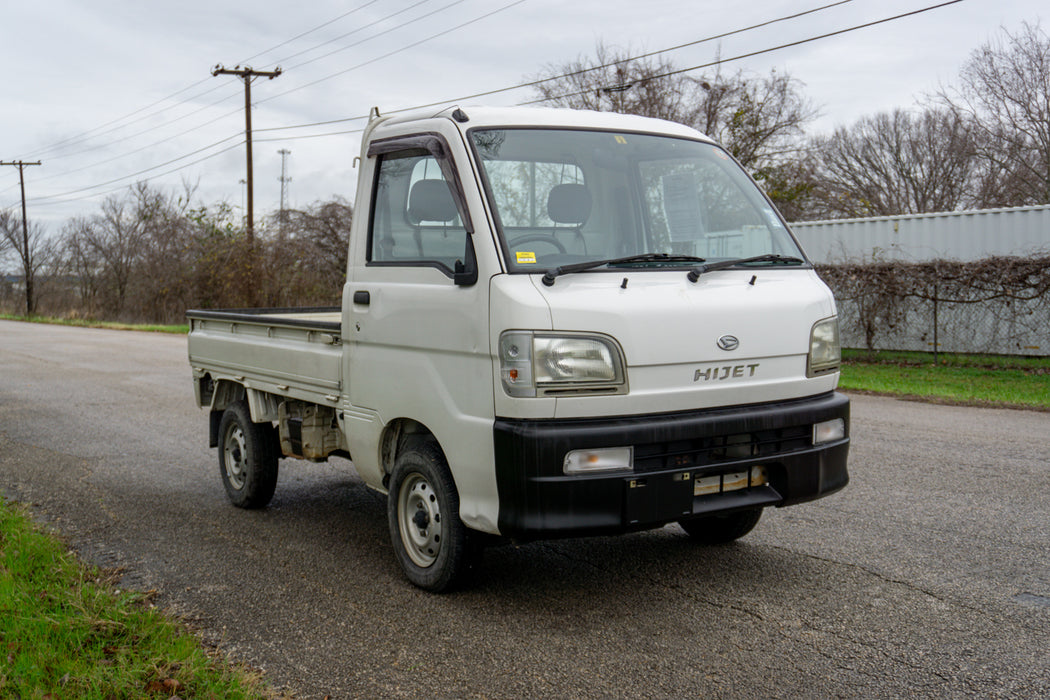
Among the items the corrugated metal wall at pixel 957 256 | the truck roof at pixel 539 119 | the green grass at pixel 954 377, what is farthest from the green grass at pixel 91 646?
the corrugated metal wall at pixel 957 256

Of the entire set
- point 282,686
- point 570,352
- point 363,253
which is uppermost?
point 363,253

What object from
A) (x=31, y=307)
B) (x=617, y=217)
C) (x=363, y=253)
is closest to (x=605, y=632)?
(x=617, y=217)

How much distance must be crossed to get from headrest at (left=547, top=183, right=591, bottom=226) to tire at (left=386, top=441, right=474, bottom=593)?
1.25 m

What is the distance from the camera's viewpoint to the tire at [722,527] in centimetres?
526

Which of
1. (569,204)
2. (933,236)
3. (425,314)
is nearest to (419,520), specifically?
(425,314)

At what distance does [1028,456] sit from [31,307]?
61.0 metres

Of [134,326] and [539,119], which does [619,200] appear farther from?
[134,326]

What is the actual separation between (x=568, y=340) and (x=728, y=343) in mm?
776

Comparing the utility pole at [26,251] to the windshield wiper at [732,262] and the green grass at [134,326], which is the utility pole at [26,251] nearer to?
the green grass at [134,326]

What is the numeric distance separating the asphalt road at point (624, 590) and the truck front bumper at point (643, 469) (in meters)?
0.51

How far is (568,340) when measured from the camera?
3.95 metres

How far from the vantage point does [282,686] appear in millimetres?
3588

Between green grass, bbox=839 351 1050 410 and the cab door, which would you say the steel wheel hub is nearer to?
the cab door

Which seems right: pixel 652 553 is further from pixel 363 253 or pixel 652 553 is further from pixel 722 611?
pixel 363 253
